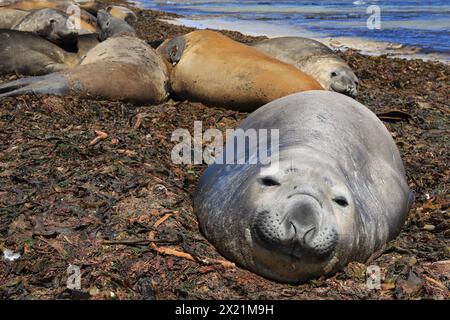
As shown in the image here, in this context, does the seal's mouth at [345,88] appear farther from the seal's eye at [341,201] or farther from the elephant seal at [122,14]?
the elephant seal at [122,14]

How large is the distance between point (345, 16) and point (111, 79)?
15.1 meters

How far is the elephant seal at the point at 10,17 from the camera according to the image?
10.2m

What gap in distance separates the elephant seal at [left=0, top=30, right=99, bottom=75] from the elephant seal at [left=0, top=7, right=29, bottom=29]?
180 cm

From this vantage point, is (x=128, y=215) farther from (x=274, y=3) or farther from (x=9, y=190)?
(x=274, y=3)

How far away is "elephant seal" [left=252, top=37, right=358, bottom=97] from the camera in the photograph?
324 inches

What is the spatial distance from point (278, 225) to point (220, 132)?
10.8 feet

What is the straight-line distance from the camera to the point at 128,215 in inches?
158

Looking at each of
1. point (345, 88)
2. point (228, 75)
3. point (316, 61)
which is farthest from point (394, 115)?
point (316, 61)

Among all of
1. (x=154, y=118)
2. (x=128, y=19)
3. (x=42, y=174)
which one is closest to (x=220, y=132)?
(x=154, y=118)

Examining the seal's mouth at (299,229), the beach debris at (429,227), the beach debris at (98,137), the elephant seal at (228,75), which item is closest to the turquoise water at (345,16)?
the elephant seal at (228,75)

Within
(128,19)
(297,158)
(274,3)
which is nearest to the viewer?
(297,158)

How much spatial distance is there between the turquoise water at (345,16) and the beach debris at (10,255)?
1033 cm

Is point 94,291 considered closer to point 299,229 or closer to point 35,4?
point 299,229
